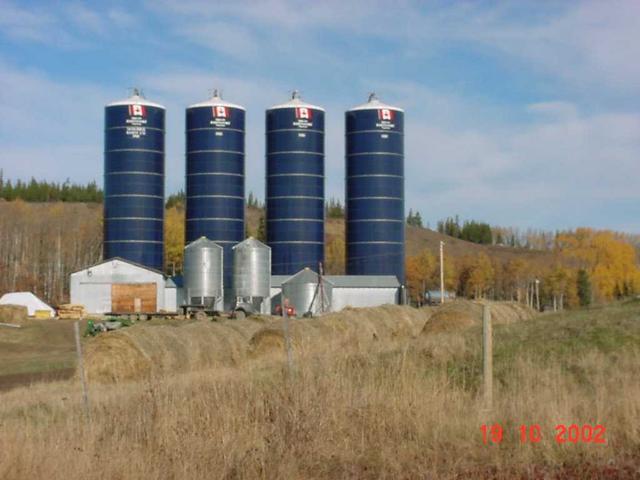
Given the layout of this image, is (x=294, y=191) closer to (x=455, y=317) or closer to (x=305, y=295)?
(x=305, y=295)

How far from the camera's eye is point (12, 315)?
5269 centimetres

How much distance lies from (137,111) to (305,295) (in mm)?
19463

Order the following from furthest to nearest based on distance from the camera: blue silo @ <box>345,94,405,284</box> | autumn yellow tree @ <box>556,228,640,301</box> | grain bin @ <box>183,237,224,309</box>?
autumn yellow tree @ <box>556,228,640,301</box> < blue silo @ <box>345,94,405,284</box> < grain bin @ <box>183,237,224,309</box>

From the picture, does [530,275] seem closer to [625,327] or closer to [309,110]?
[309,110]

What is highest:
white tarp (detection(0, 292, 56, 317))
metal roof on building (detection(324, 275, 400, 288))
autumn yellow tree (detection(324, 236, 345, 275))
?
autumn yellow tree (detection(324, 236, 345, 275))

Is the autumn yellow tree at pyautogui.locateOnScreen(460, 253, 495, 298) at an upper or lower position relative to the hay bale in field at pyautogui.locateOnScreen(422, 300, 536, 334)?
upper

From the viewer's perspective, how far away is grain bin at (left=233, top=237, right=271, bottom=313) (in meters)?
60.8

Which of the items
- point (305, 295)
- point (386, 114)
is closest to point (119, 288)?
point (305, 295)

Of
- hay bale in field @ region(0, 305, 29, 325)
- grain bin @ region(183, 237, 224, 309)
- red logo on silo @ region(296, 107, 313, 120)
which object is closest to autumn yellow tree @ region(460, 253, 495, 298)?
red logo on silo @ region(296, 107, 313, 120)

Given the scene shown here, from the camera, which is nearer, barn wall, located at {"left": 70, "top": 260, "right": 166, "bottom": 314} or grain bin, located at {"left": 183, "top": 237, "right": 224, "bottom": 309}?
grain bin, located at {"left": 183, "top": 237, "right": 224, "bottom": 309}

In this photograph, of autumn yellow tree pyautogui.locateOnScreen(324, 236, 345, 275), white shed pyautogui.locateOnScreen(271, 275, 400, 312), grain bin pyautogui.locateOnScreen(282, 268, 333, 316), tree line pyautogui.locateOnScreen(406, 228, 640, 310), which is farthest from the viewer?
autumn yellow tree pyautogui.locateOnScreen(324, 236, 345, 275)

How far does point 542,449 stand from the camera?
9.16 meters

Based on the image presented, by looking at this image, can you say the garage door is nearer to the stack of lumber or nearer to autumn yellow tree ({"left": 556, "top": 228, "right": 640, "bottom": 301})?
the stack of lumber

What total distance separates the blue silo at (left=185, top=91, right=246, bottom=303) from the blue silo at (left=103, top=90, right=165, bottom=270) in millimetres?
2440
